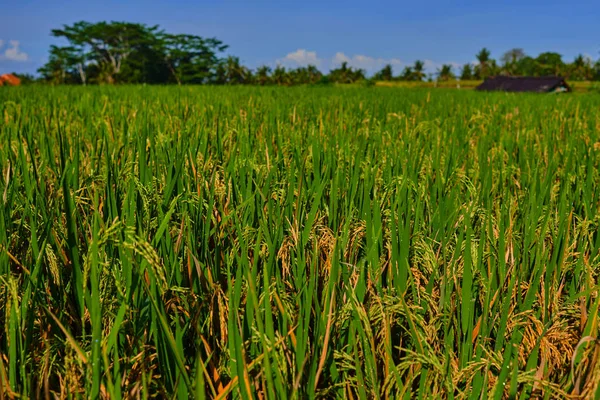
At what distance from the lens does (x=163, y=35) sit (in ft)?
161

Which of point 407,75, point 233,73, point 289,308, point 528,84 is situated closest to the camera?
point 289,308

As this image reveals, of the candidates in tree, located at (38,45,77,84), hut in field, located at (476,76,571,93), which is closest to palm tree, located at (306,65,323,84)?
hut in field, located at (476,76,571,93)

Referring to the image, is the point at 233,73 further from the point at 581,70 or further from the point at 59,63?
the point at 581,70

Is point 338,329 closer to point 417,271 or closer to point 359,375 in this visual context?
point 359,375

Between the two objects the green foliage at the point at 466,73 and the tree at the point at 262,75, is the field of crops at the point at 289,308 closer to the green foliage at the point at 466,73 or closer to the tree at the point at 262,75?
the tree at the point at 262,75

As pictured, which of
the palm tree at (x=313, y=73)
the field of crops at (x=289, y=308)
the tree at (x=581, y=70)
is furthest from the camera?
the tree at (x=581, y=70)

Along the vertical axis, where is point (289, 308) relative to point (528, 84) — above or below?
below

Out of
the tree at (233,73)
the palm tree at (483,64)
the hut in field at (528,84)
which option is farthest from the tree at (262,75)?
the palm tree at (483,64)

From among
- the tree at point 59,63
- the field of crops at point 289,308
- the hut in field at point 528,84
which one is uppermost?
the tree at point 59,63

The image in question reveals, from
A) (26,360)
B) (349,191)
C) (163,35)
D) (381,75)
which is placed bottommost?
(26,360)

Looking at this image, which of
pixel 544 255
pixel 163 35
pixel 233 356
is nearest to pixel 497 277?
Result: pixel 544 255

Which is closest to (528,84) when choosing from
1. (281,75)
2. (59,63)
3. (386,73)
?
(281,75)

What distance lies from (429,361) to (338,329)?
0.17m

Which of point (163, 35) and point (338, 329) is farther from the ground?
point (163, 35)
